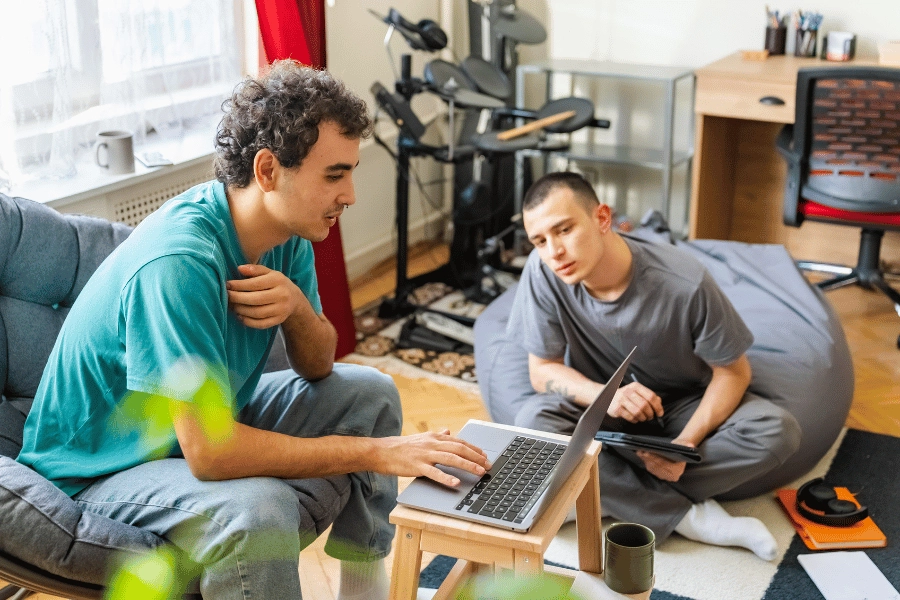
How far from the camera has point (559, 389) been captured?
233cm

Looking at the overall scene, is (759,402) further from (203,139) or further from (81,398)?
(203,139)

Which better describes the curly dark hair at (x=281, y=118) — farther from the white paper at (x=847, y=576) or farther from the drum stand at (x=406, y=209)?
the drum stand at (x=406, y=209)

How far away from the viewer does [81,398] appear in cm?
164

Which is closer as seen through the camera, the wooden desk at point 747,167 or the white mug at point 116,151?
the white mug at point 116,151

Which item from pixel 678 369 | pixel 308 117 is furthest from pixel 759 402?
pixel 308 117

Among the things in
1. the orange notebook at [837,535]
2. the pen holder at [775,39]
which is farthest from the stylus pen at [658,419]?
the pen holder at [775,39]

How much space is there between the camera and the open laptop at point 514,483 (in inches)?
59.2

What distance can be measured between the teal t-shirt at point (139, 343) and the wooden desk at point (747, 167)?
92.6 inches

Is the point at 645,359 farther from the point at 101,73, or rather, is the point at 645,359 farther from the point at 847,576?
the point at 101,73

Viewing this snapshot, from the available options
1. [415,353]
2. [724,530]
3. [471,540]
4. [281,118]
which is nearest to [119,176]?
[415,353]

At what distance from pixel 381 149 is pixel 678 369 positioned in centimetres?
213

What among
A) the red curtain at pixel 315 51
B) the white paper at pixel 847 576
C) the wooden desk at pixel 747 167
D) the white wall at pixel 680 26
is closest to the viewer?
the white paper at pixel 847 576

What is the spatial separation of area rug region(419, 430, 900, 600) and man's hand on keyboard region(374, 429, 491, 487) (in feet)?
1.72

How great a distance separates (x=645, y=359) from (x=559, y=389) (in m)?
0.21
